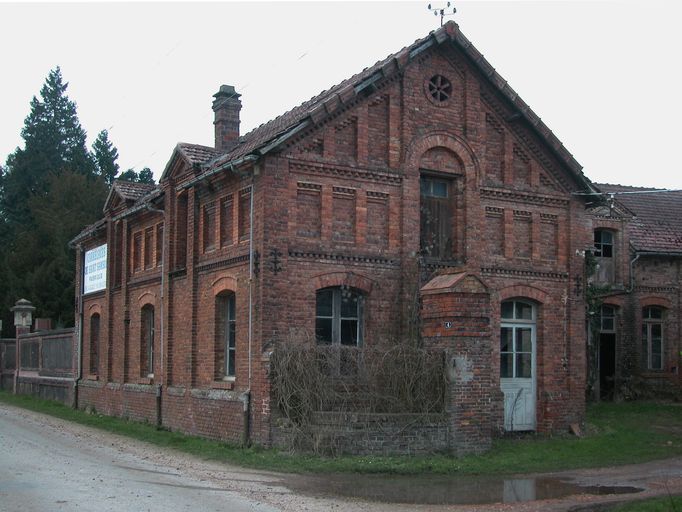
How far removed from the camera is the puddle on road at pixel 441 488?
43.1ft

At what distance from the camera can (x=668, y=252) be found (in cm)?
3150

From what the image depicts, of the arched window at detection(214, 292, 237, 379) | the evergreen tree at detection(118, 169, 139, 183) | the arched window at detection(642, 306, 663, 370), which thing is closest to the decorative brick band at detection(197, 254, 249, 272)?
the arched window at detection(214, 292, 237, 379)

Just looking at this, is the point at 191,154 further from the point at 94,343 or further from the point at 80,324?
the point at 80,324

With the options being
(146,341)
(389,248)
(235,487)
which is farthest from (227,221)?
(235,487)

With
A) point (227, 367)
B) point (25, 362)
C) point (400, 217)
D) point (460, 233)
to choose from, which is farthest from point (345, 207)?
point (25, 362)

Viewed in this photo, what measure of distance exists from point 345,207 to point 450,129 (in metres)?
3.42

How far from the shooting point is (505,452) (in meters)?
17.4

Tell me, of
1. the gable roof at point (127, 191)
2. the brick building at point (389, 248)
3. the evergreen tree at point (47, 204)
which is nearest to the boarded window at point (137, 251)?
the gable roof at point (127, 191)

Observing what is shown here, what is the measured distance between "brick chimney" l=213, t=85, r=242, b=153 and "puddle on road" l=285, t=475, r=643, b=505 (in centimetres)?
1185

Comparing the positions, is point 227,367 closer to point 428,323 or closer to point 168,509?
point 428,323

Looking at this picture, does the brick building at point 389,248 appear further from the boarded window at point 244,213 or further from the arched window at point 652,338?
the arched window at point 652,338

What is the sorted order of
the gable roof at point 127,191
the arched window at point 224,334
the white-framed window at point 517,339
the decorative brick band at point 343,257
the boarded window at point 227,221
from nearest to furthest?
the decorative brick band at point 343,257, the boarded window at point 227,221, the arched window at point 224,334, the white-framed window at point 517,339, the gable roof at point 127,191

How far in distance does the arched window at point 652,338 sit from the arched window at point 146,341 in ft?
58.9

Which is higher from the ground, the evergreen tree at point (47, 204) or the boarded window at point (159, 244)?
the evergreen tree at point (47, 204)
